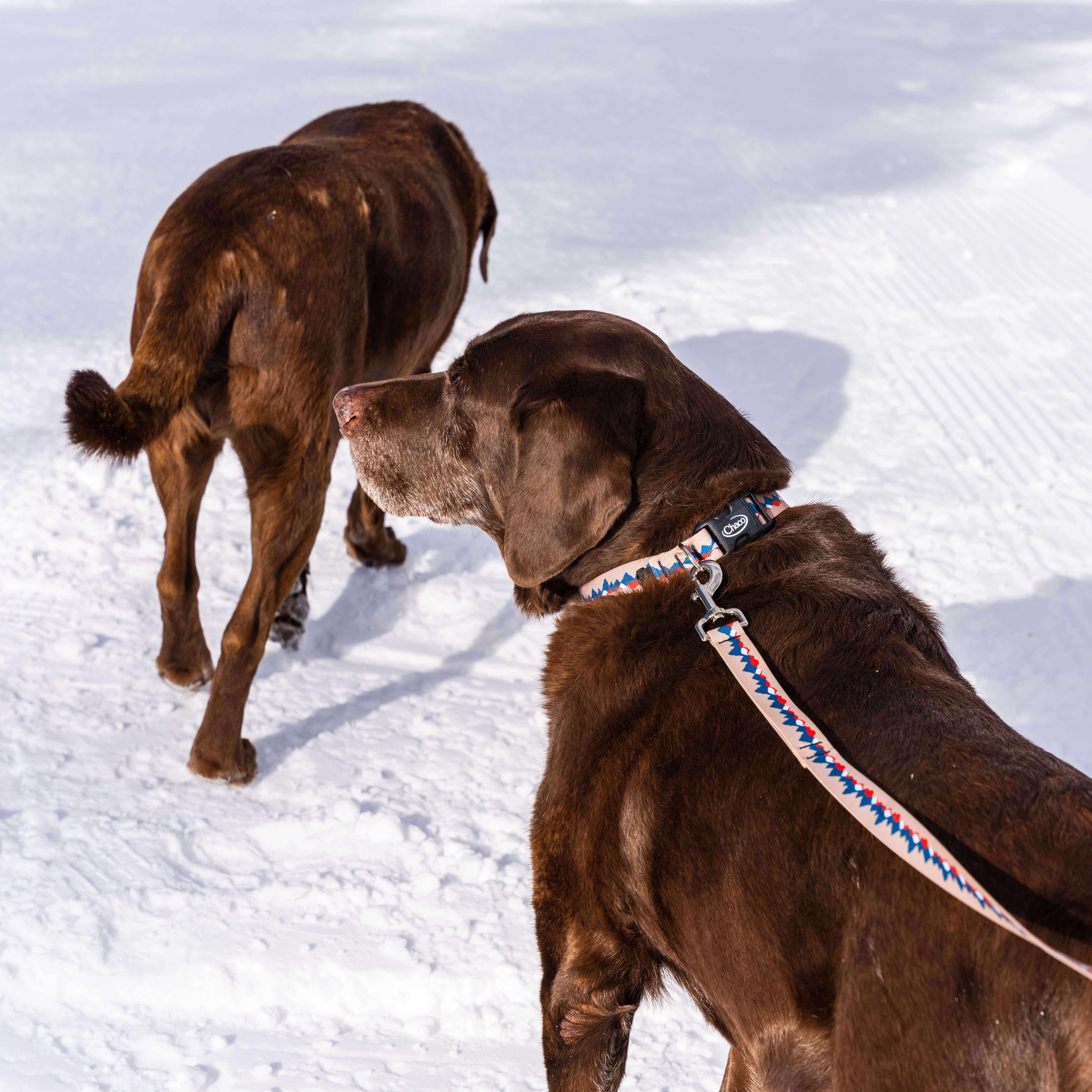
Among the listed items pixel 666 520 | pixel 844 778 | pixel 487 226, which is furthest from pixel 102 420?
pixel 487 226

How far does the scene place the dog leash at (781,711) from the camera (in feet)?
4.68

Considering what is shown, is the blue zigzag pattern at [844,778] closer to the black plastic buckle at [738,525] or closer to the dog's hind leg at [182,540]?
the black plastic buckle at [738,525]

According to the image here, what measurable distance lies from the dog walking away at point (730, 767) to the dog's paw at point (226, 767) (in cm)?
121

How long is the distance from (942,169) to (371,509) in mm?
6677

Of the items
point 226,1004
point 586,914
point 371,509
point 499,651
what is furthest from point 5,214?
point 586,914

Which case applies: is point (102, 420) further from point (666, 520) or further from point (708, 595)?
point (708, 595)

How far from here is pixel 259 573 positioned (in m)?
3.32

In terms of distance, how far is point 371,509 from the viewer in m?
4.36

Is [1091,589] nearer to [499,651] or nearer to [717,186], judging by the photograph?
[499,651]

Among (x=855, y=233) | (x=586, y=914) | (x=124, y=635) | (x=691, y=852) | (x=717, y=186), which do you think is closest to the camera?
(x=691, y=852)

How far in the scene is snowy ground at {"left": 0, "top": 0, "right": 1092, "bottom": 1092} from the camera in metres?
2.70

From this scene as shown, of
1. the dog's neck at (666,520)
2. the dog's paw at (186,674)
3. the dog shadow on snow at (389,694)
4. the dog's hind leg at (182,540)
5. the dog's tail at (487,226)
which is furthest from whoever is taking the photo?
the dog's tail at (487,226)

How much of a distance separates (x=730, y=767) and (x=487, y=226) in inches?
141

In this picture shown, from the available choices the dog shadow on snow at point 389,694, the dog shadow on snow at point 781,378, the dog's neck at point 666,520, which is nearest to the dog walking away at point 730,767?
the dog's neck at point 666,520
